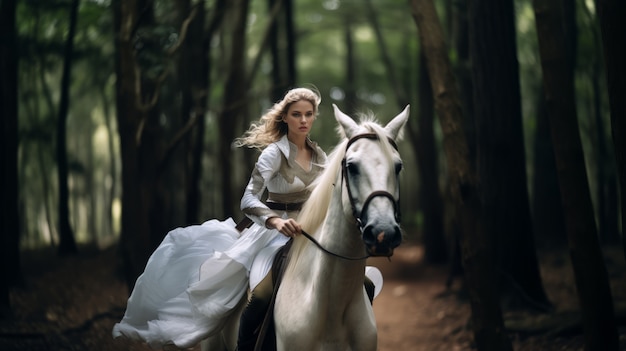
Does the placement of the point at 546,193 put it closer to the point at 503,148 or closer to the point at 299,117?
the point at 503,148

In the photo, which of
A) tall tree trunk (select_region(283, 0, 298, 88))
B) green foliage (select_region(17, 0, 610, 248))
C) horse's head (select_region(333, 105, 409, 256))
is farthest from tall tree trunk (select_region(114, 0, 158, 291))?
tall tree trunk (select_region(283, 0, 298, 88))

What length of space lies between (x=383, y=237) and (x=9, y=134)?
41.7 feet

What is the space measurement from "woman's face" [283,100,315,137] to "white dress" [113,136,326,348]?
12 cm

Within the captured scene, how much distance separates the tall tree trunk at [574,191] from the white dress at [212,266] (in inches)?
149

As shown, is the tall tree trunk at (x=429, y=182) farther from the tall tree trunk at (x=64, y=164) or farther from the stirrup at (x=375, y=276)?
the stirrup at (x=375, y=276)

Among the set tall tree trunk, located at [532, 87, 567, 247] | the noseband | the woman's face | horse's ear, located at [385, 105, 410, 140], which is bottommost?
tall tree trunk, located at [532, 87, 567, 247]

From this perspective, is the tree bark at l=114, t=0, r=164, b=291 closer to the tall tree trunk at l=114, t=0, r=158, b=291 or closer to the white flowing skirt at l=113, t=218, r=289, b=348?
the tall tree trunk at l=114, t=0, r=158, b=291

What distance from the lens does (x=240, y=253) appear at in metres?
5.75

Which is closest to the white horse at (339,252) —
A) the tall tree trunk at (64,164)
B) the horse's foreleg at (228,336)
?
the horse's foreleg at (228,336)

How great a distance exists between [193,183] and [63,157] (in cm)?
553

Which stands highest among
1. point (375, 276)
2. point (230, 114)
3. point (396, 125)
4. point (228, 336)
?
point (230, 114)

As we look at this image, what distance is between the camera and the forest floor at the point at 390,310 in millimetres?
10992

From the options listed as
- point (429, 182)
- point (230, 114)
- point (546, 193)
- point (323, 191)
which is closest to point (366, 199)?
point (323, 191)

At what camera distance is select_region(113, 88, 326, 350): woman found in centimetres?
549
